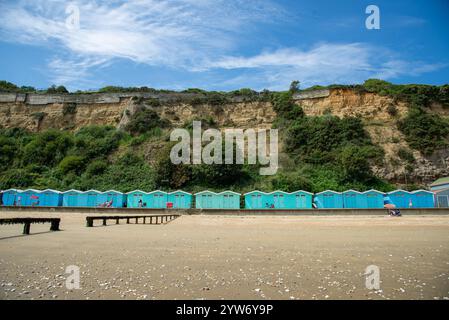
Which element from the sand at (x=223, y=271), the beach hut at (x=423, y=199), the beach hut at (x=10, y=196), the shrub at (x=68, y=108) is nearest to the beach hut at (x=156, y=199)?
the beach hut at (x=10, y=196)

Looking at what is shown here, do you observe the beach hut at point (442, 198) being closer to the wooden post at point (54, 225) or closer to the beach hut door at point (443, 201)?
the beach hut door at point (443, 201)

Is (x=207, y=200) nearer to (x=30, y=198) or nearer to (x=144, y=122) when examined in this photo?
(x=30, y=198)

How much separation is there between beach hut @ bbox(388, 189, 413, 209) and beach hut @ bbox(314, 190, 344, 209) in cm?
501

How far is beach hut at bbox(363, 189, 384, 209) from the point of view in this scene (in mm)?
29609

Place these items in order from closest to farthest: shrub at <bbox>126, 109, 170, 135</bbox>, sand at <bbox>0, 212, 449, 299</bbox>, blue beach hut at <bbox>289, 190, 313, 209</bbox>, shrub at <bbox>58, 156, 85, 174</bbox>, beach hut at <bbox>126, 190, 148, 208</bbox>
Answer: sand at <bbox>0, 212, 449, 299</bbox>
blue beach hut at <bbox>289, 190, 313, 209</bbox>
beach hut at <bbox>126, 190, 148, 208</bbox>
shrub at <bbox>58, 156, 85, 174</bbox>
shrub at <bbox>126, 109, 170, 135</bbox>

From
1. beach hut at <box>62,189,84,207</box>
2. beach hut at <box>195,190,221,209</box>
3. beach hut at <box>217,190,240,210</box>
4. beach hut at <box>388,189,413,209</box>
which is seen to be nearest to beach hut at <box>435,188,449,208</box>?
beach hut at <box>388,189,413,209</box>

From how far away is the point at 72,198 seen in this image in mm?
32312

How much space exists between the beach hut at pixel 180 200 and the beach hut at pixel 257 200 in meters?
6.02

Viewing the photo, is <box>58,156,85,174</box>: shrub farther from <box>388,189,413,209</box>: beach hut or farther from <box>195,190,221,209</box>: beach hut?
<box>388,189,413,209</box>: beach hut

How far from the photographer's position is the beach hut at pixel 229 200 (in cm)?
3050

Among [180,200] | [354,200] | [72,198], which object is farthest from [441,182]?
[72,198]

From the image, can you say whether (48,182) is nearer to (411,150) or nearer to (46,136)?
(46,136)

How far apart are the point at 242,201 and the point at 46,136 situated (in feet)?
114
